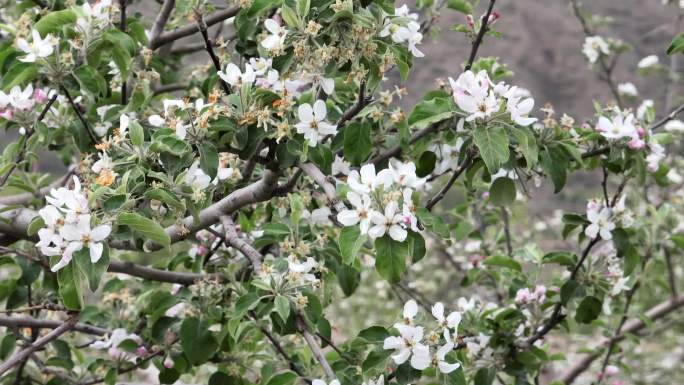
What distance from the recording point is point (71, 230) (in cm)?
117

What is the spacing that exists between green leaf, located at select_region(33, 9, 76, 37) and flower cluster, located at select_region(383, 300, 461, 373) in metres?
0.88

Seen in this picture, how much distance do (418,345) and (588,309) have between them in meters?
0.76

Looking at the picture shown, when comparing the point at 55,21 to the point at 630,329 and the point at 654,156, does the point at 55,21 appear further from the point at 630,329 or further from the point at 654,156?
the point at 630,329

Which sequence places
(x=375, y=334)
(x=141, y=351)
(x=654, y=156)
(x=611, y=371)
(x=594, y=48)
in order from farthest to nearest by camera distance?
(x=594, y=48), (x=611, y=371), (x=141, y=351), (x=654, y=156), (x=375, y=334)

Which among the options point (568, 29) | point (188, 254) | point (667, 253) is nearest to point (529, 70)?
point (568, 29)

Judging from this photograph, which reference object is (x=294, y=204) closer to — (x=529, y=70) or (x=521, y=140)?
(x=521, y=140)

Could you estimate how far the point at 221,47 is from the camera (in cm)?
161

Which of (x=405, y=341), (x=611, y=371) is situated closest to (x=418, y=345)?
(x=405, y=341)

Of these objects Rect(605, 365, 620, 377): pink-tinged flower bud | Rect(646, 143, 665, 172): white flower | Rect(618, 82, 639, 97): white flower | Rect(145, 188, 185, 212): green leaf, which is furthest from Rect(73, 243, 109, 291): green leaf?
Rect(618, 82, 639, 97): white flower

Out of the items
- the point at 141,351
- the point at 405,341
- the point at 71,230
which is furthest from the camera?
the point at 141,351

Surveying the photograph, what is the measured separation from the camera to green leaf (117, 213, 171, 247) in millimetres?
1187

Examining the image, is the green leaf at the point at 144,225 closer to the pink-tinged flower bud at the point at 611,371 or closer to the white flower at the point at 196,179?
the white flower at the point at 196,179

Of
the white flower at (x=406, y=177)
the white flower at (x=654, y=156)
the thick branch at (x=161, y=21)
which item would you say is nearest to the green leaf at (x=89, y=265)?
the white flower at (x=406, y=177)

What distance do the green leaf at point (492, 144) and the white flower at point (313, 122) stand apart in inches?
10.9
